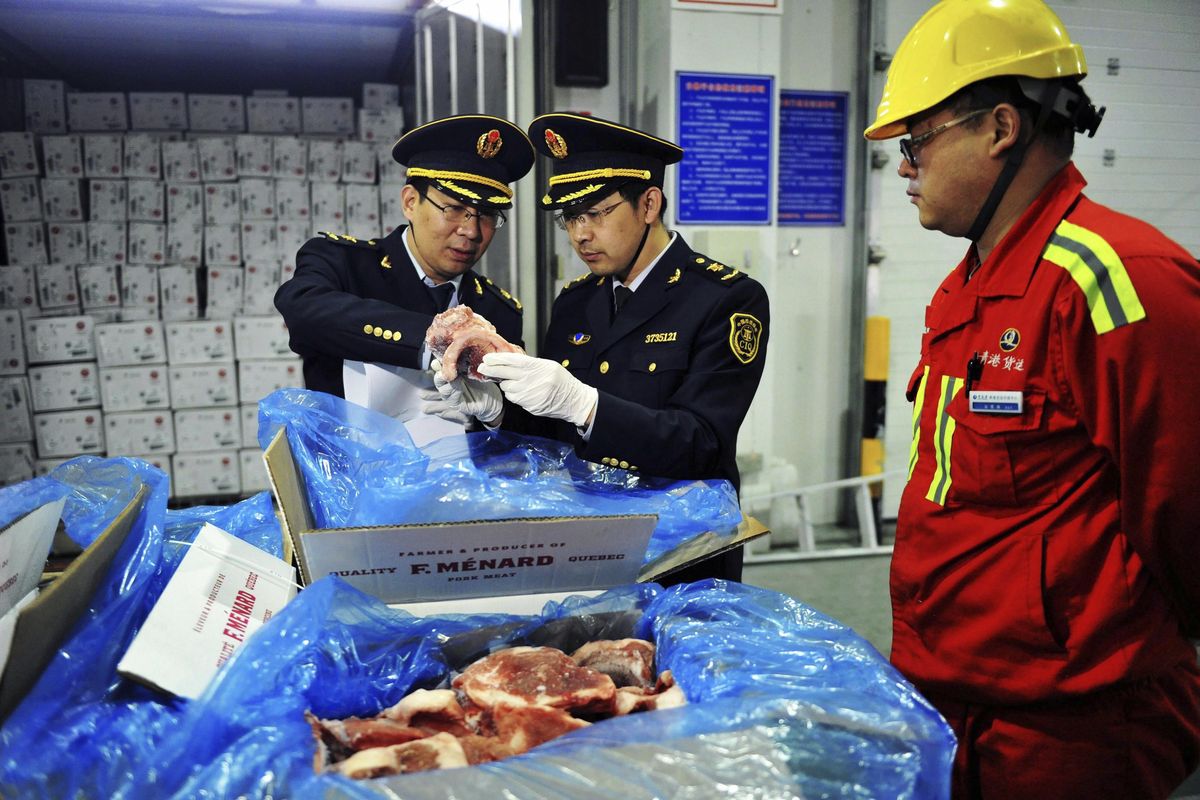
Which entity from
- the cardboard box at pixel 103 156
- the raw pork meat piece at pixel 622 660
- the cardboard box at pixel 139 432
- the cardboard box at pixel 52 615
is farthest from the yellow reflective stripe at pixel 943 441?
the cardboard box at pixel 103 156

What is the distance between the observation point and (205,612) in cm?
99

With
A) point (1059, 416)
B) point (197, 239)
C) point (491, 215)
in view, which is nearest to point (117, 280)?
point (197, 239)

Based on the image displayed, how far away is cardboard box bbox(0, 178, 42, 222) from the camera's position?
4.48m

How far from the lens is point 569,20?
3.79m

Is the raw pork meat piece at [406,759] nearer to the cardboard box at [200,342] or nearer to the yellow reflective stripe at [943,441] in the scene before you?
the yellow reflective stripe at [943,441]

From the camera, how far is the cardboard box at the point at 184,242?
466cm

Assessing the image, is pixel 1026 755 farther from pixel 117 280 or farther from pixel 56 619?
pixel 117 280

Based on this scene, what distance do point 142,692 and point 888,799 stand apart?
81 centimetres

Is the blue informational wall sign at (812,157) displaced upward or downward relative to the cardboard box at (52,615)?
upward

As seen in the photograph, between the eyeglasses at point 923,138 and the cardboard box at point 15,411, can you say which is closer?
the eyeglasses at point 923,138

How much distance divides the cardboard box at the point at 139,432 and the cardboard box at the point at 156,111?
1.68 metres

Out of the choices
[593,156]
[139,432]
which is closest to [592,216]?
[593,156]

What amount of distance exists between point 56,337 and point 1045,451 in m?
4.90

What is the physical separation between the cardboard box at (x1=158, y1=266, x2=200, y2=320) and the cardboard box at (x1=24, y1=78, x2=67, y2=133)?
1.02 m
